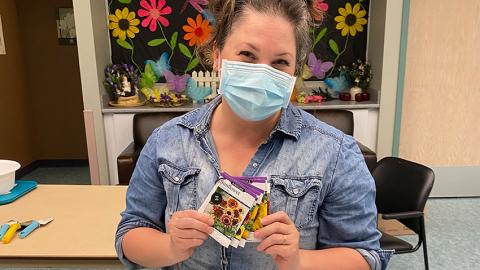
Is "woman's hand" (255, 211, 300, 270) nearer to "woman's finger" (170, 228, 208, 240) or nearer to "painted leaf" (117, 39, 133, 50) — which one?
"woman's finger" (170, 228, 208, 240)

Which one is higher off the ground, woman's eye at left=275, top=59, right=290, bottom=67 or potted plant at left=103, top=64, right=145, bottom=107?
woman's eye at left=275, top=59, right=290, bottom=67

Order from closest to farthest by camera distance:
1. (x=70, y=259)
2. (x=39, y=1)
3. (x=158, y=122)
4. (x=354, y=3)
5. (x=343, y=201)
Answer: (x=343, y=201)
(x=70, y=259)
(x=158, y=122)
(x=354, y=3)
(x=39, y=1)

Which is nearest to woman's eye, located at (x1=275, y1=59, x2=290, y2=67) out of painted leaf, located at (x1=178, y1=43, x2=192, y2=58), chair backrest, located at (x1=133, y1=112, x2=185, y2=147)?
chair backrest, located at (x1=133, y1=112, x2=185, y2=147)

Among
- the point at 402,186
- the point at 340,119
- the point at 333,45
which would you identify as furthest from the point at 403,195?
the point at 333,45

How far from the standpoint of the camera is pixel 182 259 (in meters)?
0.89

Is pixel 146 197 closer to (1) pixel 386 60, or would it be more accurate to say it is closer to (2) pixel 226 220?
(2) pixel 226 220

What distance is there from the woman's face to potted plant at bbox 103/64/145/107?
295 cm

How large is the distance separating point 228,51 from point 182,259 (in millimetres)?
475

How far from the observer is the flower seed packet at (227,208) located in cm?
82

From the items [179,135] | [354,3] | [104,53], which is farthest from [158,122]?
[179,135]

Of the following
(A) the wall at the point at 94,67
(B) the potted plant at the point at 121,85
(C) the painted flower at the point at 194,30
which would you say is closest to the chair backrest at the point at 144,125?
(B) the potted plant at the point at 121,85

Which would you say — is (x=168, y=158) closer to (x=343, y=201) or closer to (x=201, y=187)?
(x=201, y=187)

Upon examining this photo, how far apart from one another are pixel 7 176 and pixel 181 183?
1.28m

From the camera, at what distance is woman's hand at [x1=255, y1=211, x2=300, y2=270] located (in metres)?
0.80
